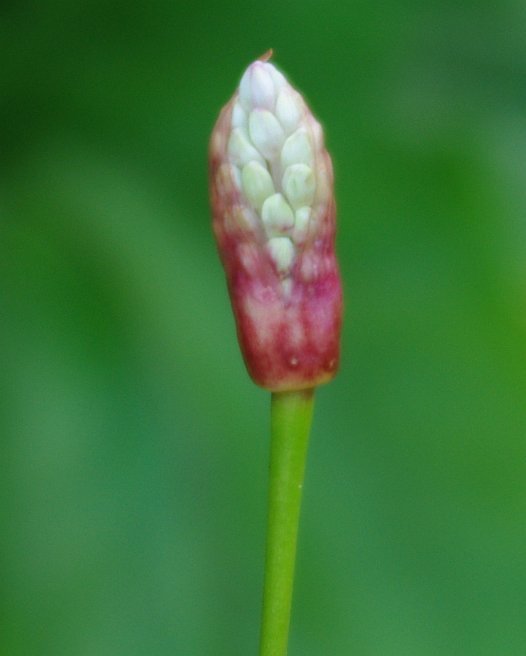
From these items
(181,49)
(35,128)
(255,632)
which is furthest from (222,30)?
(255,632)

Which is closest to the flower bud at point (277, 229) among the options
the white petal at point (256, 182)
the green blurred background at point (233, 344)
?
the white petal at point (256, 182)

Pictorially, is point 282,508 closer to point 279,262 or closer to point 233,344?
point 279,262

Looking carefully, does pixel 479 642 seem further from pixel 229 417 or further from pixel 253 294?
pixel 253 294

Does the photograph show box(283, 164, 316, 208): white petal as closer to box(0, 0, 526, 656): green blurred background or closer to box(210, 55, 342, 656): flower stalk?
box(210, 55, 342, 656): flower stalk

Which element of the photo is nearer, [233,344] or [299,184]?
[299,184]

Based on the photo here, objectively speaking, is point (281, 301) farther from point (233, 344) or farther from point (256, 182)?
point (233, 344)

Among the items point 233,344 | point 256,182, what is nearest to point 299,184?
point 256,182

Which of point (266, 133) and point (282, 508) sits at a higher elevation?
point (266, 133)
